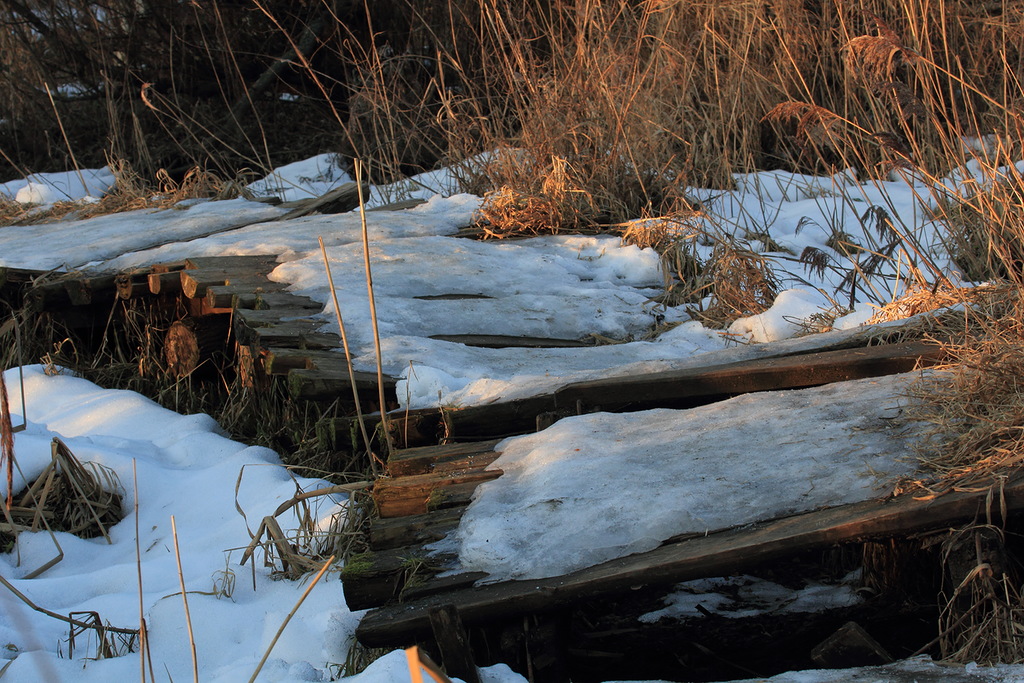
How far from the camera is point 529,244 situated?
5.17 metres

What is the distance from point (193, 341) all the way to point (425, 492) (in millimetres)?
2217

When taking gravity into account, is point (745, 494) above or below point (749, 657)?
above

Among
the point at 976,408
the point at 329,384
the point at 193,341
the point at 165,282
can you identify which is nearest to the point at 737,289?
the point at 329,384

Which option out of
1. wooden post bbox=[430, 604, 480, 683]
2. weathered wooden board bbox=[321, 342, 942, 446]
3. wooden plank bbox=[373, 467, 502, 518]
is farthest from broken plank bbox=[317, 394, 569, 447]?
wooden post bbox=[430, 604, 480, 683]

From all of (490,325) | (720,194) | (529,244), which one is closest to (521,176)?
(529,244)

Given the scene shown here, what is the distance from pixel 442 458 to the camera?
2723 mm

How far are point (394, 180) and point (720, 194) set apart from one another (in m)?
2.31

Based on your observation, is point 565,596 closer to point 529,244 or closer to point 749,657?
point 749,657

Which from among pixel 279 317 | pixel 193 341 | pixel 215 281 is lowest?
pixel 193 341

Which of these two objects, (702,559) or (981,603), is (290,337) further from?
(981,603)

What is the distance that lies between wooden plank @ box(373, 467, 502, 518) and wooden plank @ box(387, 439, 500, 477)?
100 millimetres

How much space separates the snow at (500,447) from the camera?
7.12 ft

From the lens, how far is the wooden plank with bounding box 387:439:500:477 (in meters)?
2.63

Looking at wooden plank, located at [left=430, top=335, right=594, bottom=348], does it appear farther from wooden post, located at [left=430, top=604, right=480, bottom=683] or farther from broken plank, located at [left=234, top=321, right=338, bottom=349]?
wooden post, located at [left=430, top=604, right=480, bottom=683]
